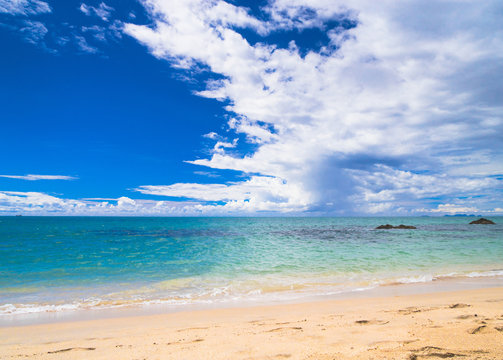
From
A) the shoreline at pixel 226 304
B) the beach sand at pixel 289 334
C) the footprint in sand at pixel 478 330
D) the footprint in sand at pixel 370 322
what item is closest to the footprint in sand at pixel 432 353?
the beach sand at pixel 289 334

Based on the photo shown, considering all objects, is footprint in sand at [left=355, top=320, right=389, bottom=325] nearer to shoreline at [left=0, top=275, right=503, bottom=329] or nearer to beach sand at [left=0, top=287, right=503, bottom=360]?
beach sand at [left=0, top=287, right=503, bottom=360]

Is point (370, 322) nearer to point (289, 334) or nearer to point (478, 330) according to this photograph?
point (478, 330)

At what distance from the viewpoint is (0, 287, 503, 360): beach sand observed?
18.0 feet

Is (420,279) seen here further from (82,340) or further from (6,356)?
(6,356)

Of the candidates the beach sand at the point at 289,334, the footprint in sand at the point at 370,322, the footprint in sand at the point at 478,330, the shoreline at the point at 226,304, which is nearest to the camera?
the beach sand at the point at 289,334

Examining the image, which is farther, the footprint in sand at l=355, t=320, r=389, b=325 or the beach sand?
the footprint in sand at l=355, t=320, r=389, b=325

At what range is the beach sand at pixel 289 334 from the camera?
18.0ft

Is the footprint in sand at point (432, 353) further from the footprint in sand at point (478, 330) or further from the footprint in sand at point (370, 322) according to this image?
the footprint in sand at point (370, 322)

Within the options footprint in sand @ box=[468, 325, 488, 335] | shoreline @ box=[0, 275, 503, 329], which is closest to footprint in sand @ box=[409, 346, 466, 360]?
footprint in sand @ box=[468, 325, 488, 335]

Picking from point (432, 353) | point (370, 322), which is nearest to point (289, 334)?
point (370, 322)

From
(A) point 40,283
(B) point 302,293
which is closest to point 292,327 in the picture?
(B) point 302,293

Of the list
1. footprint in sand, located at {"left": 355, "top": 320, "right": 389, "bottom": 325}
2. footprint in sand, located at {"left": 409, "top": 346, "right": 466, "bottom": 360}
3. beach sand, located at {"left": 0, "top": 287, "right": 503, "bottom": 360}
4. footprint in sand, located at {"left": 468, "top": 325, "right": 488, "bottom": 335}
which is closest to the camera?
footprint in sand, located at {"left": 409, "top": 346, "right": 466, "bottom": 360}

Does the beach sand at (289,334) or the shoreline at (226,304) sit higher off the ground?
the beach sand at (289,334)

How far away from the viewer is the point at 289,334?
6703 mm
